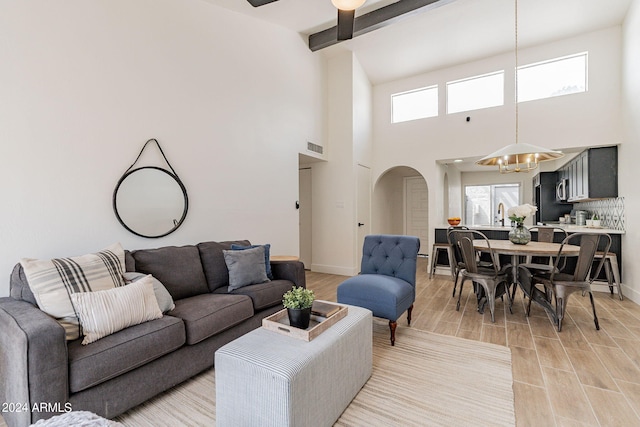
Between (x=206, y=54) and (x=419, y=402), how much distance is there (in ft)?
12.7

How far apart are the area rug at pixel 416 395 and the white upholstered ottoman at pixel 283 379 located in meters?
0.24

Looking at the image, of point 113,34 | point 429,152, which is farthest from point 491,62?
point 113,34

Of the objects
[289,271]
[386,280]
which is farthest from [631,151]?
[289,271]

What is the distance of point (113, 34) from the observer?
2564 mm

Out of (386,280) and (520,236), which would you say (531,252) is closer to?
(520,236)

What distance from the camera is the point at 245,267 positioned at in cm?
281

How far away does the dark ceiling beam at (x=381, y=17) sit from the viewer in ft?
12.9

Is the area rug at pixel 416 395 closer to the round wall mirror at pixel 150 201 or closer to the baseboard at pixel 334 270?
the round wall mirror at pixel 150 201

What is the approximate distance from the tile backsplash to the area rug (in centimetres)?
344

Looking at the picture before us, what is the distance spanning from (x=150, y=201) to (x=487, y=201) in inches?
343

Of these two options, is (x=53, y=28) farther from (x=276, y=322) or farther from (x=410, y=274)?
(x=410, y=274)

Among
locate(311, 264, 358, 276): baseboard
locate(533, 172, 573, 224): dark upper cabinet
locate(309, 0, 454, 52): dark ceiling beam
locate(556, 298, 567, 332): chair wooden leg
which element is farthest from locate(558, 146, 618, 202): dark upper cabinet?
locate(311, 264, 358, 276): baseboard

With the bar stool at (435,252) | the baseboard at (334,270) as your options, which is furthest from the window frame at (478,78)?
the baseboard at (334,270)

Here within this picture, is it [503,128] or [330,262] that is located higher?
[503,128]
